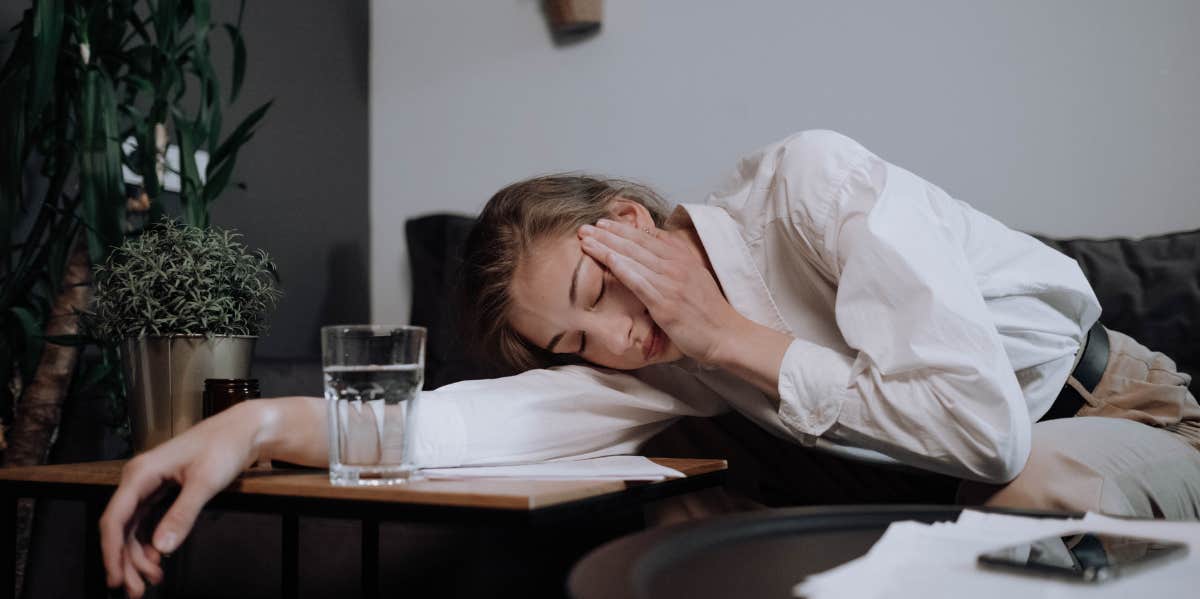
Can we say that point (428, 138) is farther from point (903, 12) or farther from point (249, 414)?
point (249, 414)

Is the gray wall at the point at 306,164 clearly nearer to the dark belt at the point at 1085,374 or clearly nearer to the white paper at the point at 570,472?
the white paper at the point at 570,472

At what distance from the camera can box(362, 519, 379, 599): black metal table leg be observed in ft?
3.51

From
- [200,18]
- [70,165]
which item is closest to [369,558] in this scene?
[70,165]

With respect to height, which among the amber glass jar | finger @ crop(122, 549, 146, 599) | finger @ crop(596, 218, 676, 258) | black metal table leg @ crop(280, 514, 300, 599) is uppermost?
finger @ crop(596, 218, 676, 258)

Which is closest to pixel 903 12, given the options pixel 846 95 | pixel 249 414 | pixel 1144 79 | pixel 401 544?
pixel 846 95

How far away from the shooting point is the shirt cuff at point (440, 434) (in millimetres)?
1007

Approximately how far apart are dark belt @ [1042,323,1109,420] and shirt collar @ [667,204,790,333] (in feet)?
1.36

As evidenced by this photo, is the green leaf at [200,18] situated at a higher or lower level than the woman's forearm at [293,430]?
higher

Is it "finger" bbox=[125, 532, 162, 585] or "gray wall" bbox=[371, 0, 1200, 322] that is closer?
"finger" bbox=[125, 532, 162, 585]

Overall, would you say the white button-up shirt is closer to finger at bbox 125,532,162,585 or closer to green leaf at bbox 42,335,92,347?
finger at bbox 125,532,162,585

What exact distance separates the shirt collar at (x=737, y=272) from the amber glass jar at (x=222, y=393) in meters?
0.57

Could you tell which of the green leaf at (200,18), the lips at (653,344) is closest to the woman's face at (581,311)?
the lips at (653,344)

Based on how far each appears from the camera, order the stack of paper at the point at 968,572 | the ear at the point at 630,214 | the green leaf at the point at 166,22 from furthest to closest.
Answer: the green leaf at the point at 166,22 < the ear at the point at 630,214 < the stack of paper at the point at 968,572

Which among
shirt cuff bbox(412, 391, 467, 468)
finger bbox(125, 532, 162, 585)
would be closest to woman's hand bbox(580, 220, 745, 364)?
shirt cuff bbox(412, 391, 467, 468)
